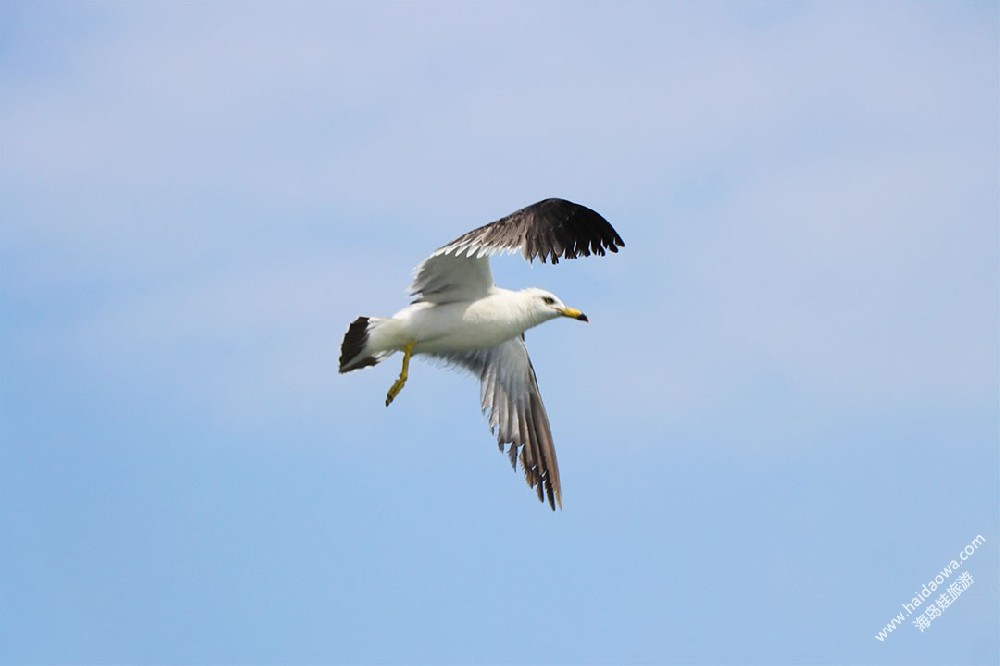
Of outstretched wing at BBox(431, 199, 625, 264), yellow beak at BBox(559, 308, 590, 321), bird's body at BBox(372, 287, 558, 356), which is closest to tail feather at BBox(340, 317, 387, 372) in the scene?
bird's body at BBox(372, 287, 558, 356)

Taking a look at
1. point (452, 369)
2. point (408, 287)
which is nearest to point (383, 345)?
point (408, 287)

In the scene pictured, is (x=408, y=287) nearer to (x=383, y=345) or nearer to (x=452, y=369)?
(x=383, y=345)

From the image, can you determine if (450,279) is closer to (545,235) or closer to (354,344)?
(354,344)

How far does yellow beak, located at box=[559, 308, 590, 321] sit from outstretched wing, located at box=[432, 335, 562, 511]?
1.99 meters

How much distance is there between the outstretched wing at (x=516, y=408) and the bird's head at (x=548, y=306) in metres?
1.97

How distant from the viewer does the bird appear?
15422 millimetres

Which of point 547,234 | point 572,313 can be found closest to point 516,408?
point 572,313

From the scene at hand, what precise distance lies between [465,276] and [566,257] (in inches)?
89.8

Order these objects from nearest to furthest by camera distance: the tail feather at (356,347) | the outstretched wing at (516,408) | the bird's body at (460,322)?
1. the tail feather at (356,347)
2. the bird's body at (460,322)
3. the outstretched wing at (516,408)

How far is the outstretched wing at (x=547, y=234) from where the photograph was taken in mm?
15164

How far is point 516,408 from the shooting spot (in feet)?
65.1

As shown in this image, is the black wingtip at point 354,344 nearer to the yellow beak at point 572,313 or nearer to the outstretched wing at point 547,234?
the outstretched wing at point 547,234

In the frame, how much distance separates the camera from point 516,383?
783 inches

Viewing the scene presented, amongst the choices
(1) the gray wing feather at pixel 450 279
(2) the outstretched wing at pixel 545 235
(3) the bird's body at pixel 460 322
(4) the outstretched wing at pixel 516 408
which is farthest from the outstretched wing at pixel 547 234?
(4) the outstretched wing at pixel 516 408
